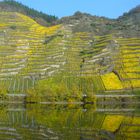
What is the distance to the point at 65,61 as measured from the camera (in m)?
155

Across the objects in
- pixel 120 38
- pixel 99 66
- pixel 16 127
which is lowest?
pixel 16 127

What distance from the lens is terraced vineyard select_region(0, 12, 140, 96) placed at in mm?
132500

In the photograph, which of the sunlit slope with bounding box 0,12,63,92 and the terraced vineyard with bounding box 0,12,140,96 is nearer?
the terraced vineyard with bounding box 0,12,140,96

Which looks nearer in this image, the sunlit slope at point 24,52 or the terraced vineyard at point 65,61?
the terraced vineyard at point 65,61

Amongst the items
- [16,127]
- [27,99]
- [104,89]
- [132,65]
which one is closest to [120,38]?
[132,65]

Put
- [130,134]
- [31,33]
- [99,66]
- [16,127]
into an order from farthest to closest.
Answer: [31,33], [99,66], [16,127], [130,134]

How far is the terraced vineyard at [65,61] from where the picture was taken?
132m

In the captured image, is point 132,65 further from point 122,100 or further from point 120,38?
point 120,38

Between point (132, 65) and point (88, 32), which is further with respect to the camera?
point (88, 32)

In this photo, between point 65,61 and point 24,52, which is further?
point 24,52

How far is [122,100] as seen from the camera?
12569cm

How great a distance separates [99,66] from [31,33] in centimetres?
4806

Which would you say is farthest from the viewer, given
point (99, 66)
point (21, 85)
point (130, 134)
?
point (99, 66)

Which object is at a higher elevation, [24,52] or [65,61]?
[24,52]
